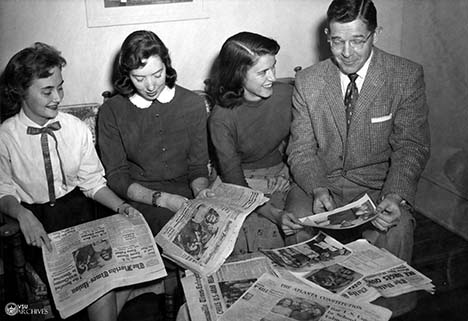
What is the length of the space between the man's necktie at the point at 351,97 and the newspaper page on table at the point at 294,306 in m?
0.90

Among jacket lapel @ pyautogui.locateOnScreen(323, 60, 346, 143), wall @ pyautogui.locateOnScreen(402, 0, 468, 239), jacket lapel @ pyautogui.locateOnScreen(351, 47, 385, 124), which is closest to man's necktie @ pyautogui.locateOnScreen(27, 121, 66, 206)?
jacket lapel @ pyautogui.locateOnScreen(323, 60, 346, 143)

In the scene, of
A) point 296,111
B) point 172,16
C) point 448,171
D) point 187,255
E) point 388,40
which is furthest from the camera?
point 388,40

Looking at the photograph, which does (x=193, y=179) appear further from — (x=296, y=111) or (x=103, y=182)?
(x=296, y=111)

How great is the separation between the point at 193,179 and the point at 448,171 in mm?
1504

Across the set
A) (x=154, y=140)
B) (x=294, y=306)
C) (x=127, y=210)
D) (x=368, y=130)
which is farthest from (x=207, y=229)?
(x=368, y=130)

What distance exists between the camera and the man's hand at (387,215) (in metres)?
2.14

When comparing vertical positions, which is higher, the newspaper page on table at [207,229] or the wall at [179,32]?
the wall at [179,32]

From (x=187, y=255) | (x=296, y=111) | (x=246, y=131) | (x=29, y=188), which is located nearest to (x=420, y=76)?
(x=296, y=111)

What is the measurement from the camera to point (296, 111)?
2527 millimetres

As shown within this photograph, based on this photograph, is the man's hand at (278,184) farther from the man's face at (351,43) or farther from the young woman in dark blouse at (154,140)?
the man's face at (351,43)

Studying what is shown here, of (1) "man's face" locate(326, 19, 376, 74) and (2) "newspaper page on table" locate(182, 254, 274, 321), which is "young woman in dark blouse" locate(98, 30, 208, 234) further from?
(1) "man's face" locate(326, 19, 376, 74)

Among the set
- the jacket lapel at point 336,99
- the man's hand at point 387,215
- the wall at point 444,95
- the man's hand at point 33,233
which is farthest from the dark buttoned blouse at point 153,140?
the wall at point 444,95

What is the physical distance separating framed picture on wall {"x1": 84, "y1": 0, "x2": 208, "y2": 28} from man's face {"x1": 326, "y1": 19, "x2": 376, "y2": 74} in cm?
84

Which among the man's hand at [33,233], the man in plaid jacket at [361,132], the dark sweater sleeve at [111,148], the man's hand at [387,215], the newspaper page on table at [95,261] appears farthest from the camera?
the dark sweater sleeve at [111,148]
